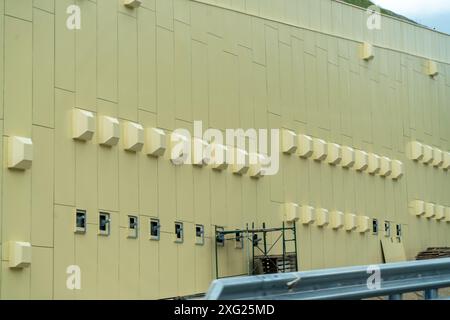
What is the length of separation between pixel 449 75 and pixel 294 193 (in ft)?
45.8

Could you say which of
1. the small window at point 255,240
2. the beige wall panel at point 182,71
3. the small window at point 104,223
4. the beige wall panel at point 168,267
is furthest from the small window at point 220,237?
the small window at point 104,223

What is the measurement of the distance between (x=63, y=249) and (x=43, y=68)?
3.70 m

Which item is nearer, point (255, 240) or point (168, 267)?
point (168, 267)

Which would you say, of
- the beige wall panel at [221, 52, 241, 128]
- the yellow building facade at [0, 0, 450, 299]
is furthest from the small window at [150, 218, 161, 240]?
Result: the beige wall panel at [221, 52, 241, 128]

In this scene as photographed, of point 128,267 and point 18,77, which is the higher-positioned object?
point 18,77

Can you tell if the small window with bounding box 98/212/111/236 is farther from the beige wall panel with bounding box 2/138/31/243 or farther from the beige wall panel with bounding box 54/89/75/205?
Answer: the beige wall panel with bounding box 2/138/31/243

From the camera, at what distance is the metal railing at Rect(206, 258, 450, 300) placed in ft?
30.9

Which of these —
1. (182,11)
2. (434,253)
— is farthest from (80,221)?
(434,253)

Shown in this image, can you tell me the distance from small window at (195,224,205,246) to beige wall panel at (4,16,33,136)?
21.2 ft

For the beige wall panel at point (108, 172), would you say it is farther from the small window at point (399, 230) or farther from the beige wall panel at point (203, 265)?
the small window at point (399, 230)

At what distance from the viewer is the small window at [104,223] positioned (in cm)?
2128

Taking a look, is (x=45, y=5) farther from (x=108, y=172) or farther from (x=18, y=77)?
(x=108, y=172)

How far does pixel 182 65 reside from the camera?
2481cm

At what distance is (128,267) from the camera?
21.9 meters
